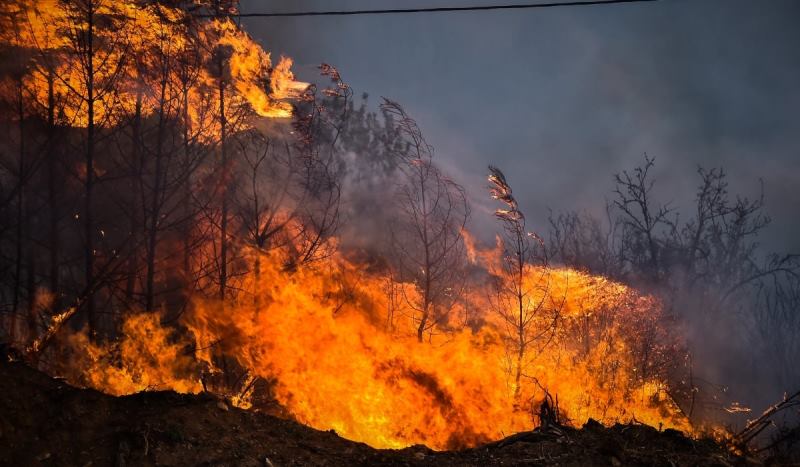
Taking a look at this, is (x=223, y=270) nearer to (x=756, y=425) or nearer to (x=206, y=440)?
→ (x=206, y=440)

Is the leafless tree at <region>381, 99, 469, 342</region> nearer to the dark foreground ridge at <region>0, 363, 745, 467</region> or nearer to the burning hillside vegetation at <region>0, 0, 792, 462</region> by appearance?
the burning hillside vegetation at <region>0, 0, 792, 462</region>

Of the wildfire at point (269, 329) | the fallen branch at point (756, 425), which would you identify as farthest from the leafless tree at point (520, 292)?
the fallen branch at point (756, 425)

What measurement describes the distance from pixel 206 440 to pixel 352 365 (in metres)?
4.86

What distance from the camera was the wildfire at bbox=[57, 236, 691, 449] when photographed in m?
9.15

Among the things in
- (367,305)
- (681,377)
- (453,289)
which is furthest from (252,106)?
(681,377)

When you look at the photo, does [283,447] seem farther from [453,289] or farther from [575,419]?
[453,289]

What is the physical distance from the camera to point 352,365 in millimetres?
9688

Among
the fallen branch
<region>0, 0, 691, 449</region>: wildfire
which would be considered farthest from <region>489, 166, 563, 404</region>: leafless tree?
the fallen branch

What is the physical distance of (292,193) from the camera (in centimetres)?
1383

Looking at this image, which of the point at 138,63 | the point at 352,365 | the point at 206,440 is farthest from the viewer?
the point at 138,63

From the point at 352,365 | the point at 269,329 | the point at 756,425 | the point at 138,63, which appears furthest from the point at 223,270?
the point at 756,425

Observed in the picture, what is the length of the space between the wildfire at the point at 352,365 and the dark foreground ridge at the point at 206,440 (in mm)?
2921

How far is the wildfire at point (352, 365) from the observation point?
9148 mm

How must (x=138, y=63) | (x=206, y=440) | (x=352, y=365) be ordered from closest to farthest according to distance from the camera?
(x=206, y=440) < (x=352, y=365) < (x=138, y=63)
